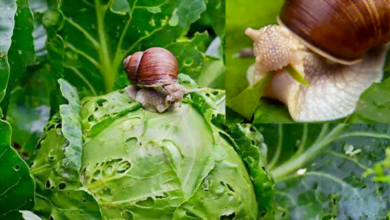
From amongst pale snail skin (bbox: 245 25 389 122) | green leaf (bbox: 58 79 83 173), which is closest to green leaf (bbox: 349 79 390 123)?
pale snail skin (bbox: 245 25 389 122)

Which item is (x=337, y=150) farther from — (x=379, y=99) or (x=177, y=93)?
(x=177, y=93)

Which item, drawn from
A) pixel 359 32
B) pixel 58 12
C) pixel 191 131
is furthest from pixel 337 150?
pixel 58 12

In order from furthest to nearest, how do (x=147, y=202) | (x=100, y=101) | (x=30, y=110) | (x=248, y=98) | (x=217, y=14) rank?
(x=217, y=14)
(x=30, y=110)
(x=248, y=98)
(x=100, y=101)
(x=147, y=202)

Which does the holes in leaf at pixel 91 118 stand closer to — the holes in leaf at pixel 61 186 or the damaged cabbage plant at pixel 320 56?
the holes in leaf at pixel 61 186

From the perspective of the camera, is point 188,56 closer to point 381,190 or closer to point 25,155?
point 25,155

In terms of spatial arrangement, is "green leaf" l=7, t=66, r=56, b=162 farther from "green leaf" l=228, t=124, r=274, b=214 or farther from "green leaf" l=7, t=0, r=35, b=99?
"green leaf" l=228, t=124, r=274, b=214

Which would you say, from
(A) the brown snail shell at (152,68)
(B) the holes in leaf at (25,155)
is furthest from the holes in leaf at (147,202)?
(B) the holes in leaf at (25,155)

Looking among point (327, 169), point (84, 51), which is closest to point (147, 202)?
point (84, 51)
